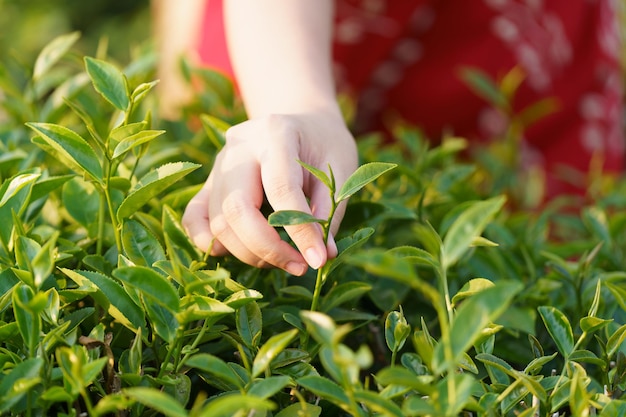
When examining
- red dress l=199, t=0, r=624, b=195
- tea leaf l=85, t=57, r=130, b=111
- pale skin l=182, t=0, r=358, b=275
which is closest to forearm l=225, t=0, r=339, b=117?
pale skin l=182, t=0, r=358, b=275

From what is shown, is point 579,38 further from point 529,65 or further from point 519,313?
point 519,313

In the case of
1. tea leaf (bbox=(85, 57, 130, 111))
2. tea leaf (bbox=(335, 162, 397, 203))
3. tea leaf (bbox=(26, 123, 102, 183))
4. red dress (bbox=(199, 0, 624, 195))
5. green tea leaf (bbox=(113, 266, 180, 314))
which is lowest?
red dress (bbox=(199, 0, 624, 195))

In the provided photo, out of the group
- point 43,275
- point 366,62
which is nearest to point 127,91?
point 43,275

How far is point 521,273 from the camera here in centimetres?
87

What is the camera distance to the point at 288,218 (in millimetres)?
624

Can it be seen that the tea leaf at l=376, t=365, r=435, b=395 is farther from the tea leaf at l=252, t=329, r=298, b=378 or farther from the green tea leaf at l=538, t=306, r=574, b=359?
the green tea leaf at l=538, t=306, r=574, b=359

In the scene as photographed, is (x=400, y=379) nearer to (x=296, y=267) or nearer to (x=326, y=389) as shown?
(x=326, y=389)

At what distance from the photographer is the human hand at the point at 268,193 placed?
69cm

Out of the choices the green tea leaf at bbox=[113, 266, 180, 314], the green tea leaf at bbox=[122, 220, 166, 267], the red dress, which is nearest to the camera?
the green tea leaf at bbox=[113, 266, 180, 314]

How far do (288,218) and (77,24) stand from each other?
3337 millimetres

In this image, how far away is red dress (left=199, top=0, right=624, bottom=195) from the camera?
76.3 inches

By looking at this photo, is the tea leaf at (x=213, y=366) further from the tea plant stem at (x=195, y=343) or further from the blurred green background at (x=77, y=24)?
the blurred green background at (x=77, y=24)

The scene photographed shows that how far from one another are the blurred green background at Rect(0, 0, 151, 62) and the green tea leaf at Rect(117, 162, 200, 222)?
2.33 meters

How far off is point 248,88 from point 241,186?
237mm
